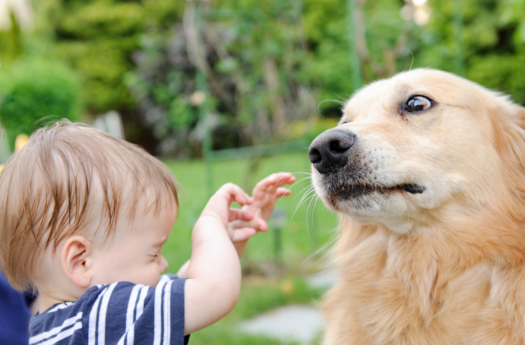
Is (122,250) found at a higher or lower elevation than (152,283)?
higher

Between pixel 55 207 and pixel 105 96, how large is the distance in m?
16.6

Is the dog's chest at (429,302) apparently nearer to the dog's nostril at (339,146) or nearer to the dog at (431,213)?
the dog at (431,213)

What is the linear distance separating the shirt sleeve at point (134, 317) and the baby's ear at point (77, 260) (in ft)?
0.29

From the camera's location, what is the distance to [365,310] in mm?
1547

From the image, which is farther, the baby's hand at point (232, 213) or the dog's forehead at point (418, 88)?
the dog's forehead at point (418, 88)

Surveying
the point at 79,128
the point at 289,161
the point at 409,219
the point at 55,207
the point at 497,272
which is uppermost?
the point at 79,128

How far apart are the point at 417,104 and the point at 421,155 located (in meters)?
0.26

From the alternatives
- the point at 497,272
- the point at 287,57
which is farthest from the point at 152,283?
the point at 287,57

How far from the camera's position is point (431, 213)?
153 centimetres

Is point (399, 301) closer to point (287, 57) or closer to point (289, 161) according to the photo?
point (287, 57)

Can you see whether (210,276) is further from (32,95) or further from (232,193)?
(32,95)

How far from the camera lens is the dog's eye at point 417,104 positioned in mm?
1671

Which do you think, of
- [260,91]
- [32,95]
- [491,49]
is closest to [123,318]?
[260,91]

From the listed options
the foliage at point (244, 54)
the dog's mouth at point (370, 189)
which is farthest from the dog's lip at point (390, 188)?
the foliage at point (244, 54)
